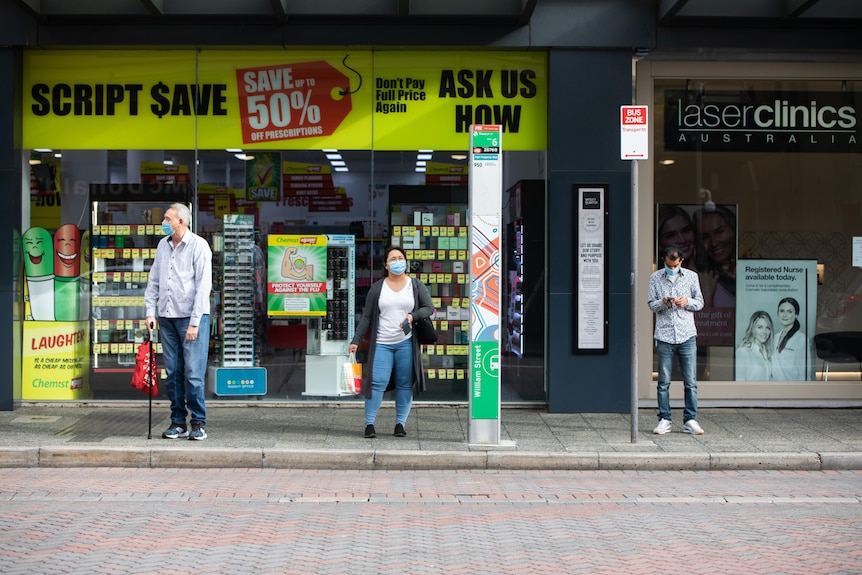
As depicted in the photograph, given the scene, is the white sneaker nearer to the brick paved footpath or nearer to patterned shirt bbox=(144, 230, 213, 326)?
the brick paved footpath

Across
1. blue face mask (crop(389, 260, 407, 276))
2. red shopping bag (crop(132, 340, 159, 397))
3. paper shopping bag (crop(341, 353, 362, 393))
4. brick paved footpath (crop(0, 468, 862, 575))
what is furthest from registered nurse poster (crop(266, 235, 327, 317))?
brick paved footpath (crop(0, 468, 862, 575))

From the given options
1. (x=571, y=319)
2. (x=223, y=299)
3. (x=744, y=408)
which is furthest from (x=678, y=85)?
(x=223, y=299)

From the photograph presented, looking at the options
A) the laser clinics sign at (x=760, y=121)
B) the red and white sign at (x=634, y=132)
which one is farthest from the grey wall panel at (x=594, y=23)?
the red and white sign at (x=634, y=132)

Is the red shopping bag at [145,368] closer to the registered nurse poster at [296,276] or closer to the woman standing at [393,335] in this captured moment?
the woman standing at [393,335]

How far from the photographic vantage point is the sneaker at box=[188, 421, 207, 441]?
948cm

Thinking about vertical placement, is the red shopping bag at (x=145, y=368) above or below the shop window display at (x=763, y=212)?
below

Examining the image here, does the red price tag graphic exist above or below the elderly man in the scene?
above

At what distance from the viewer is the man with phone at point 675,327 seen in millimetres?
10094

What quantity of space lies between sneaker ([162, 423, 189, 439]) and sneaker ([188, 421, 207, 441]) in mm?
101

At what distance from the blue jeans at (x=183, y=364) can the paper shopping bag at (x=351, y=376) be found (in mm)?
Result: 1579

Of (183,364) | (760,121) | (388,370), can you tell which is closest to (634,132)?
(388,370)

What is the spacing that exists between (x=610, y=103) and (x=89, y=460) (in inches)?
254

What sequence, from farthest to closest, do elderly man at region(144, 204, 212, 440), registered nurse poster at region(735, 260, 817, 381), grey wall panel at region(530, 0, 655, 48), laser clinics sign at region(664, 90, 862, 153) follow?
registered nurse poster at region(735, 260, 817, 381), laser clinics sign at region(664, 90, 862, 153), grey wall panel at region(530, 0, 655, 48), elderly man at region(144, 204, 212, 440)

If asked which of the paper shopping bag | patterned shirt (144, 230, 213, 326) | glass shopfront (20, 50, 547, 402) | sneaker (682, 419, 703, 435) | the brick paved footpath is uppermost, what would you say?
glass shopfront (20, 50, 547, 402)
